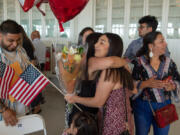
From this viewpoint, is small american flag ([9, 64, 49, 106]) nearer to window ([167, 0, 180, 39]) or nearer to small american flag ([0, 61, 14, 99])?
small american flag ([0, 61, 14, 99])

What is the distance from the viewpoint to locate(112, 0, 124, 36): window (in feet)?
14.7

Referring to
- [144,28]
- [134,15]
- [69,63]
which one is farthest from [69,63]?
[134,15]

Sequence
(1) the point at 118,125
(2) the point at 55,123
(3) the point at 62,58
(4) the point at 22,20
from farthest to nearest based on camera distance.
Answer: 1. (4) the point at 22,20
2. (2) the point at 55,123
3. (1) the point at 118,125
4. (3) the point at 62,58

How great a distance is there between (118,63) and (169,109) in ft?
2.70

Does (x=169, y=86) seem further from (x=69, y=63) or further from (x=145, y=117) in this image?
(x=69, y=63)

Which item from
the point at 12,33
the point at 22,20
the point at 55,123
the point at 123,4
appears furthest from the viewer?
the point at 22,20

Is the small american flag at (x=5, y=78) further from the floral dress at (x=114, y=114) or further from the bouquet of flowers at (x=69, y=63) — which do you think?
the floral dress at (x=114, y=114)

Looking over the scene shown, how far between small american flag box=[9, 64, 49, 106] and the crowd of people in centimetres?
13

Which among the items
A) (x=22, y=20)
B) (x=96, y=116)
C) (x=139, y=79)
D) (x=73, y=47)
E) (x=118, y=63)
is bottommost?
(x=96, y=116)

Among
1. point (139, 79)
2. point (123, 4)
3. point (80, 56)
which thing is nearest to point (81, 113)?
point (80, 56)

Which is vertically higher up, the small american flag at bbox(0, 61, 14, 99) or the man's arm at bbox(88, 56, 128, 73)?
the man's arm at bbox(88, 56, 128, 73)

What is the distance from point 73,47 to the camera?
1164 mm

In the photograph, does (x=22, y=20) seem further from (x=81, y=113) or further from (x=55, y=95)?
(x=81, y=113)

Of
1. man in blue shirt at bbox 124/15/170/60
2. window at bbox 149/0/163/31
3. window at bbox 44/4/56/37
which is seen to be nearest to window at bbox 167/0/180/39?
window at bbox 149/0/163/31
